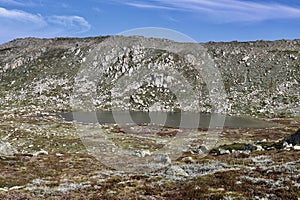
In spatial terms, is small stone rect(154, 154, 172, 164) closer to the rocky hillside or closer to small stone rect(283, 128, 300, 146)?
small stone rect(283, 128, 300, 146)

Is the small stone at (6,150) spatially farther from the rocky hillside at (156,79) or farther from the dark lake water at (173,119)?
the rocky hillside at (156,79)

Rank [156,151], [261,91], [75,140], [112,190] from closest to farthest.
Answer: [112,190], [156,151], [75,140], [261,91]

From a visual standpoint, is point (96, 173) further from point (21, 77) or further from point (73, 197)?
point (21, 77)

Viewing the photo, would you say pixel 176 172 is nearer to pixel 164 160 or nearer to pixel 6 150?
pixel 164 160

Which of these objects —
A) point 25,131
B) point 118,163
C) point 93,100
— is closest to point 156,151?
point 118,163

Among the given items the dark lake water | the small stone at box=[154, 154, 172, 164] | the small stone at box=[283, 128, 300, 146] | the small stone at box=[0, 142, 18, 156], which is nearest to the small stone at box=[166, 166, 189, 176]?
the small stone at box=[154, 154, 172, 164]
